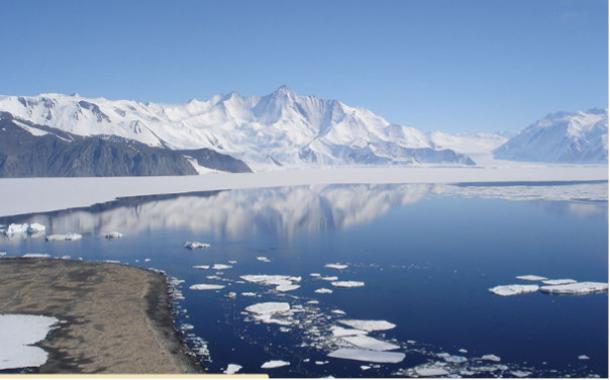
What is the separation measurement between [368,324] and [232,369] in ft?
17.3

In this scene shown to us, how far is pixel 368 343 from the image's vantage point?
57.7 feet

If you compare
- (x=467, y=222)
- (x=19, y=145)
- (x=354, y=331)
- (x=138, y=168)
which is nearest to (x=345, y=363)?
(x=354, y=331)

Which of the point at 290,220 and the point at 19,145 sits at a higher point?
the point at 19,145

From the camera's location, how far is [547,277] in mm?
25484

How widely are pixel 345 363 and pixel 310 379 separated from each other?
1398 millimetres

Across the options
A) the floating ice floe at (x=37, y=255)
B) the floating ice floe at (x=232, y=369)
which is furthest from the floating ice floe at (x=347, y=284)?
the floating ice floe at (x=37, y=255)

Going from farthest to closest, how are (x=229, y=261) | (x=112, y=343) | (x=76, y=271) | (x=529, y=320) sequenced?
1. (x=229, y=261)
2. (x=76, y=271)
3. (x=529, y=320)
4. (x=112, y=343)

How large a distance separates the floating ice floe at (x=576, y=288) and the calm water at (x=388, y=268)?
2.02 ft

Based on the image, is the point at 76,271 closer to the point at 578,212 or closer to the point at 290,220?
the point at 290,220

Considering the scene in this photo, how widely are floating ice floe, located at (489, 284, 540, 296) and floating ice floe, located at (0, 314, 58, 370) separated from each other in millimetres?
15445

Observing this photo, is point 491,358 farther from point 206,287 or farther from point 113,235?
point 113,235

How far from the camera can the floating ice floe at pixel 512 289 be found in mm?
22942

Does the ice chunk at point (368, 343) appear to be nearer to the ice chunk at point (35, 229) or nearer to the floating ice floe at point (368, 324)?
the floating ice floe at point (368, 324)

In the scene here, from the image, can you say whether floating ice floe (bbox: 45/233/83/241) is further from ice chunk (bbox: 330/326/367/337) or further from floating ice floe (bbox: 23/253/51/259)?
ice chunk (bbox: 330/326/367/337)
